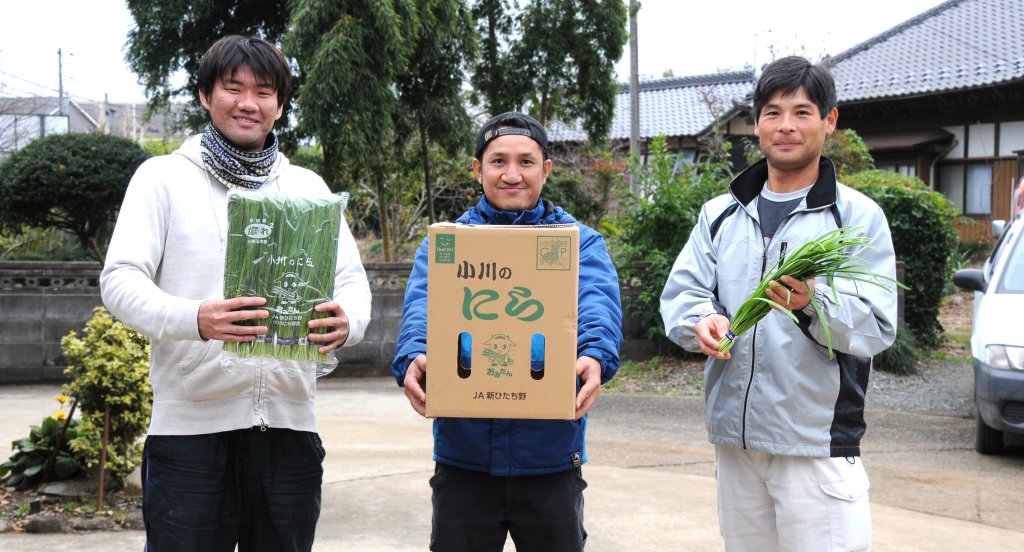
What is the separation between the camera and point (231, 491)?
2.54 m

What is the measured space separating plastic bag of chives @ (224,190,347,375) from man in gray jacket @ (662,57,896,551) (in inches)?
41.5

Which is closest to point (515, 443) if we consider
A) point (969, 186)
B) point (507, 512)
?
point (507, 512)

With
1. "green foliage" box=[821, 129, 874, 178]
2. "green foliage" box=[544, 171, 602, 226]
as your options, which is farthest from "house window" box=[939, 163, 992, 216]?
"green foliage" box=[544, 171, 602, 226]

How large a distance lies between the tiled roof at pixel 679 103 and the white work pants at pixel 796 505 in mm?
21968

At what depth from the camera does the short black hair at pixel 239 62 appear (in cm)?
256

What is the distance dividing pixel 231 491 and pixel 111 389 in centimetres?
241

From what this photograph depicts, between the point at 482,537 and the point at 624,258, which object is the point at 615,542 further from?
the point at 624,258

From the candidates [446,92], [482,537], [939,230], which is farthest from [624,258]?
[482,537]

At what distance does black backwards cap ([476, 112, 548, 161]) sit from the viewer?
8.77 feet

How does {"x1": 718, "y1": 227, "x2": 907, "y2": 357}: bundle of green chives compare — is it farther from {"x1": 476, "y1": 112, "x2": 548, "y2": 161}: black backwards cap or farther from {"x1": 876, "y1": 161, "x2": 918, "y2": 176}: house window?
{"x1": 876, "y1": 161, "x2": 918, "y2": 176}: house window

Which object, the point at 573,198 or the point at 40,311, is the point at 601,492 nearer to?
the point at 40,311

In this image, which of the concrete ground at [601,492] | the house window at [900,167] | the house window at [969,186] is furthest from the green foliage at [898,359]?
the house window at [900,167]

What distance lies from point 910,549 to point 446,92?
781cm

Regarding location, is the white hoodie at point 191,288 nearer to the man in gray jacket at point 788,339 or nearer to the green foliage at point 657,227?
the man in gray jacket at point 788,339
